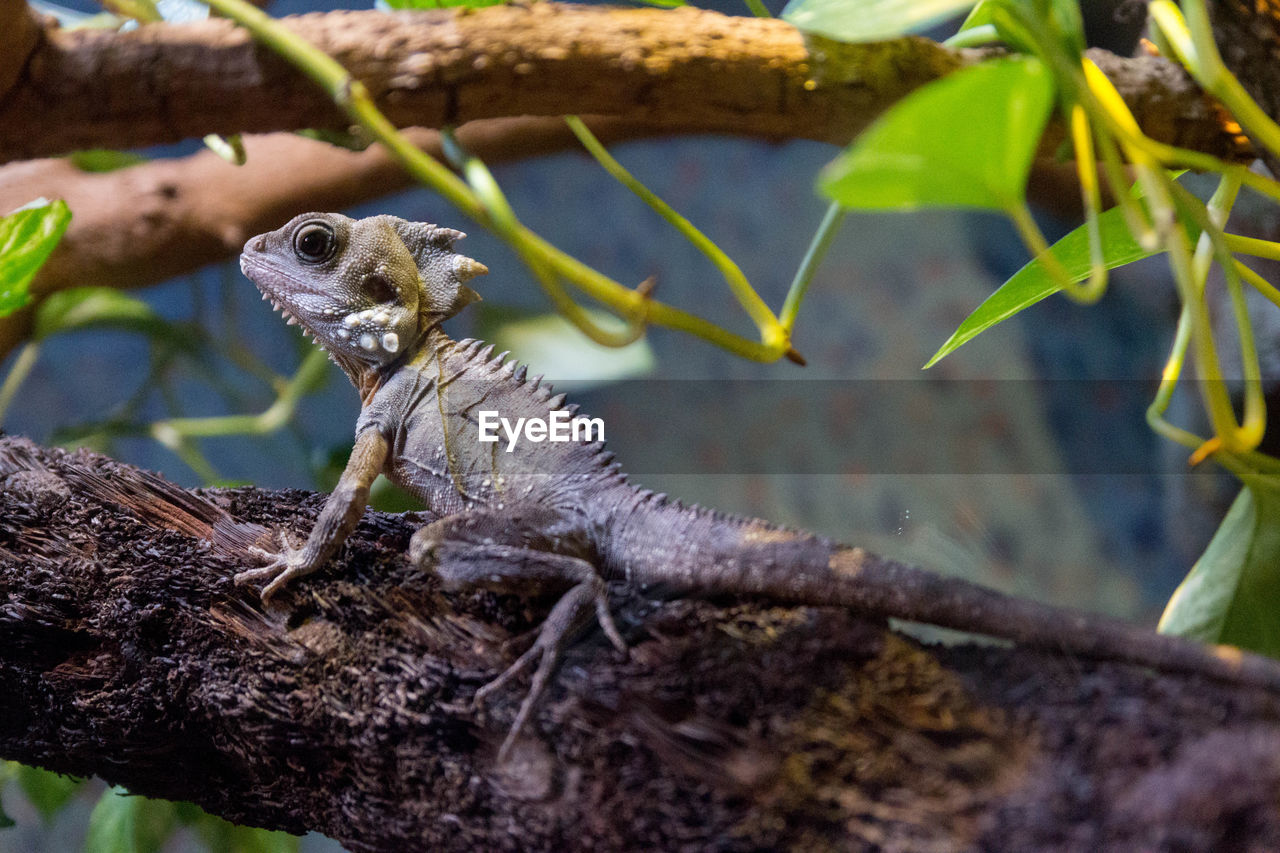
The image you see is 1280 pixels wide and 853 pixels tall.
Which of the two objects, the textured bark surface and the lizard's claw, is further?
the lizard's claw

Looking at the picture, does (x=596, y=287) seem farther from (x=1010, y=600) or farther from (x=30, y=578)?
(x=30, y=578)

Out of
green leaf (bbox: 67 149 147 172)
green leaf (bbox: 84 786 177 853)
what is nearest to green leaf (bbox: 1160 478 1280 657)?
green leaf (bbox: 84 786 177 853)

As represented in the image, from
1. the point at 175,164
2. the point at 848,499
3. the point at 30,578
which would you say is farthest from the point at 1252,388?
the point at 175,164

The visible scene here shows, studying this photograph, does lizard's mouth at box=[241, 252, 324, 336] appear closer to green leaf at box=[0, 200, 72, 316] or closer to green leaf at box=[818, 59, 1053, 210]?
green leaf at box=[0, 200, 72, 316]

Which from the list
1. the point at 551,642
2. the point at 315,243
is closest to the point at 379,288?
the point at 315,243

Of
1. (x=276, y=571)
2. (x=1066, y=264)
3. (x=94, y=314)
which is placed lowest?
(x=94, y=314)

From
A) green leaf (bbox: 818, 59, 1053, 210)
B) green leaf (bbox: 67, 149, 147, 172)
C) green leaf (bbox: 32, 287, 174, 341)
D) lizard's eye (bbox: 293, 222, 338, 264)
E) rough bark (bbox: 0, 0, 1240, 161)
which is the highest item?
green leaf (bbox: 818, 59, 1053, 210)

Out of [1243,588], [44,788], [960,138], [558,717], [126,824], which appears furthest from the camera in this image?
[44,788]

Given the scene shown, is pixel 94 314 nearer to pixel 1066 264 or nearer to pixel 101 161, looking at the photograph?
pixel 101 161
